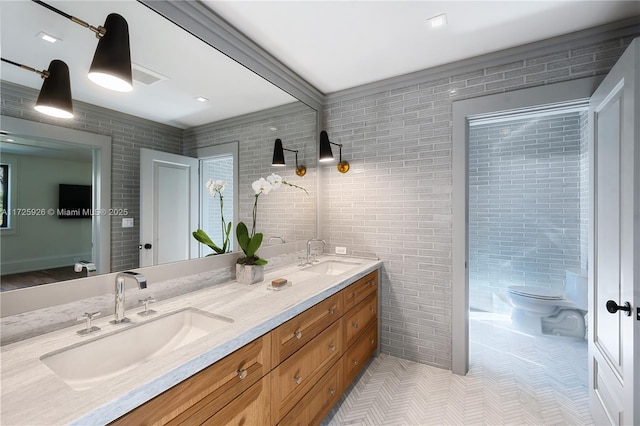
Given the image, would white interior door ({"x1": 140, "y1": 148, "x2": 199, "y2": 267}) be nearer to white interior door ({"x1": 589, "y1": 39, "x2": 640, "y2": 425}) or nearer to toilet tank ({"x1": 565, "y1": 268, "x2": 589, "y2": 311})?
white interior door ({"x1": 589, "y1": 39, "x2": 640, "y2": 425})

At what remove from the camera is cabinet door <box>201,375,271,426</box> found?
1040mm

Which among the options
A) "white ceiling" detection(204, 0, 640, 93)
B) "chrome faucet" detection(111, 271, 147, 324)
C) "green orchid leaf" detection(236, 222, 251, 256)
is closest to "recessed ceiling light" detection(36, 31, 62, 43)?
"white ceiling" detection(204, 0, 640, 93)

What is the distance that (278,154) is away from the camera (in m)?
2.44

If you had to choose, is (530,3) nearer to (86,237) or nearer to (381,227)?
(381,227)

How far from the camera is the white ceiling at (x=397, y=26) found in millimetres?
1688

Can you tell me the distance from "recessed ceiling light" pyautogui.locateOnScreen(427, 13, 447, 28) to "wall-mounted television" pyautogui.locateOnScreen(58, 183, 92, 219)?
83.1 inches

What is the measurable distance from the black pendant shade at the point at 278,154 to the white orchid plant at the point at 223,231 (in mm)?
587

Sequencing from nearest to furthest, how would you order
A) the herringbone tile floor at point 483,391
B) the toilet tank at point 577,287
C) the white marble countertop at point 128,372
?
the white marble countertop at point 128,372 < the herringbone tile floor at point 483,391 < the toilet tank at point 577,287

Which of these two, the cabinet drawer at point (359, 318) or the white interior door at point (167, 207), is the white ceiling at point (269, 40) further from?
the cabinet drawer at point (359, 318)

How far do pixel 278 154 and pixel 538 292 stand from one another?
3110mm

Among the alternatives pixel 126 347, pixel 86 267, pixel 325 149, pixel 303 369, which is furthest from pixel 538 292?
pixel 86 267

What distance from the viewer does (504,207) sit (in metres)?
3.60

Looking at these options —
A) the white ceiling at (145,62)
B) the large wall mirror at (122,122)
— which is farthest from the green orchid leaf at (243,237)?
the white ceiling at (145,62)

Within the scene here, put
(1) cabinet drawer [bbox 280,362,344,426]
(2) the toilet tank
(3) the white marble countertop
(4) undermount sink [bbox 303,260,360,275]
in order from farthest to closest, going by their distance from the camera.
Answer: (2) the toilet tank < (4) undermount sink [bbox 303,260,360,275] < (1) cabinet drawer [bbox 280,362,344,426] < (3) the white marble countertop
